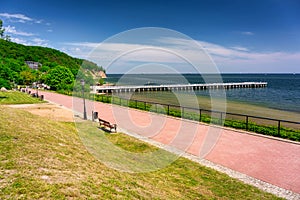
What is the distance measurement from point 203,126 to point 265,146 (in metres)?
4.79

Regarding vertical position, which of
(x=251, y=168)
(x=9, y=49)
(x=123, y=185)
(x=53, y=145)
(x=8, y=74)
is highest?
(x=9, y=49)

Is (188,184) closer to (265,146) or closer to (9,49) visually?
(265,146)

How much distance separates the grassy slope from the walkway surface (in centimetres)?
132

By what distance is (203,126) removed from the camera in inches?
628

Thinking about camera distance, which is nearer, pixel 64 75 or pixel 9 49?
pixel 64 75

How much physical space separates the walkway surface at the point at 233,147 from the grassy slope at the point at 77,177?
52.1 inches

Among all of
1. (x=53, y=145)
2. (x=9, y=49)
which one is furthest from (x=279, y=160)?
(x=9, y=49)

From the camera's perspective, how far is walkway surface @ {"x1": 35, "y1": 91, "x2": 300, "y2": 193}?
8.40m

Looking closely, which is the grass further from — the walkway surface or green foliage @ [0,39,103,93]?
green foliage @ [0,39,103,93]

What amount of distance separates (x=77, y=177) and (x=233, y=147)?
8026mm

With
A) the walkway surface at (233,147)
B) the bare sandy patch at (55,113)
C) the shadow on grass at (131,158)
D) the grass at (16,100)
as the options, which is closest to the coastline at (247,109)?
the walkway surface at (233,147)

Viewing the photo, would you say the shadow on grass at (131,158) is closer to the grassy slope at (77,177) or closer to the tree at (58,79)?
the grassy slope at (77,177)

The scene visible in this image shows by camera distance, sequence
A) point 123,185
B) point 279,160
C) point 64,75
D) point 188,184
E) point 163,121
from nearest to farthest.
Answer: point 123,185, point 188,184, point 279,160, point 163,121, point 64,75

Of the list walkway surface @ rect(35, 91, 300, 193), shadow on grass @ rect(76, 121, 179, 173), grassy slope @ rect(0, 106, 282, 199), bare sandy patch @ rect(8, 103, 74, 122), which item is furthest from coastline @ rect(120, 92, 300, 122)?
grassy slope @ rect(0, 106, 282, 199)
